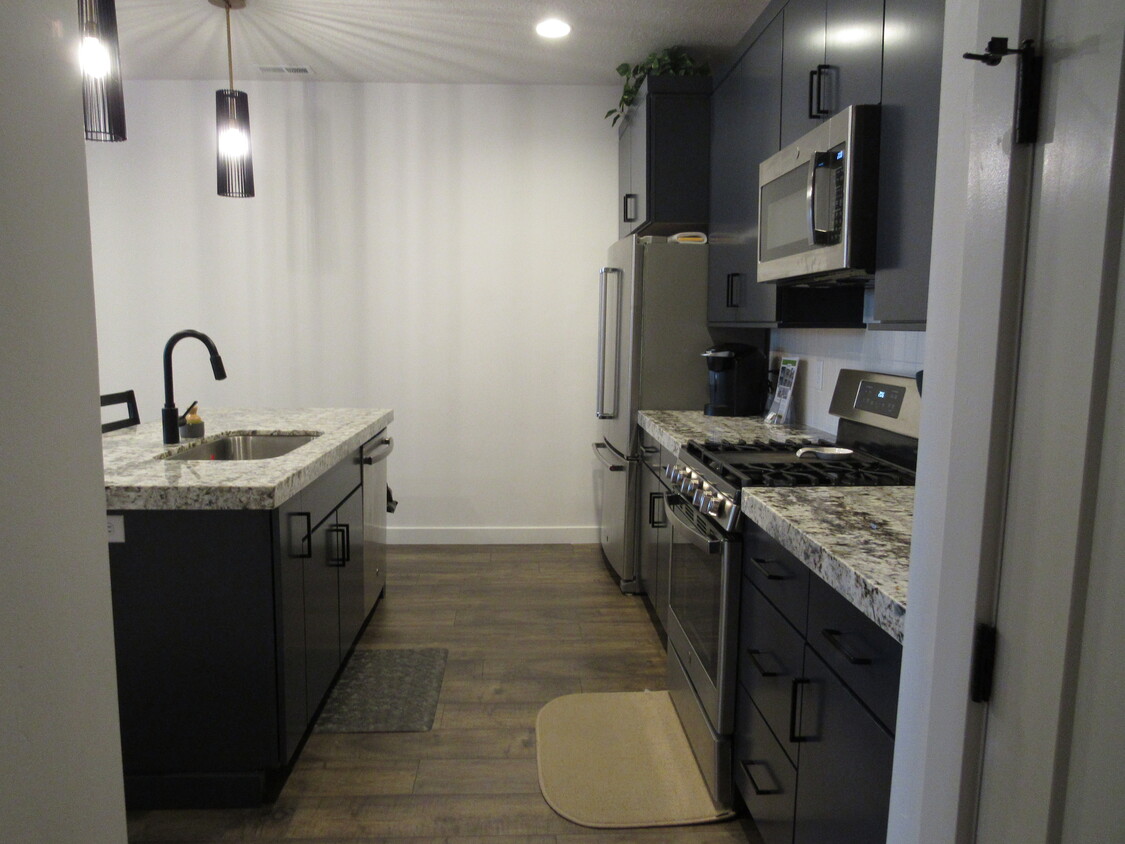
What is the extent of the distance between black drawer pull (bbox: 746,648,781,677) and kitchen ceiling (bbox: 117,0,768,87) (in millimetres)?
2655

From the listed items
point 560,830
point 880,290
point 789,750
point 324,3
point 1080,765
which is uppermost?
point 324,3

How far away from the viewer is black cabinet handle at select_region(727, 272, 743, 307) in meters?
3.14

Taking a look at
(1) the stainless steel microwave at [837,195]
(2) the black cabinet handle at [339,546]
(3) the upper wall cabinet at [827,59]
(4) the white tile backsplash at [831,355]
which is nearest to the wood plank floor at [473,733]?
(2) the black cabinet handle at [339,546]

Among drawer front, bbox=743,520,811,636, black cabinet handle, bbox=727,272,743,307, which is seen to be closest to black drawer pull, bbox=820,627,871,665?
drawer front, bbox=743,520,811,636

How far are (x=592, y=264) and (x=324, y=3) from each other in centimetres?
194

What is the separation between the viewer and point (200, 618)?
198 centimetres

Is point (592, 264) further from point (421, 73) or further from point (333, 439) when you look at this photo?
point (333, 439)

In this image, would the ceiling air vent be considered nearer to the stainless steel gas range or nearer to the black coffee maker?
the black coffee maker

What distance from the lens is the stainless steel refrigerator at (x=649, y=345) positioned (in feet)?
11.7

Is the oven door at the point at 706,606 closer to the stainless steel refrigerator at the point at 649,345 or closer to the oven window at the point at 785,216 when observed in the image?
the oven window at the point at 785,216

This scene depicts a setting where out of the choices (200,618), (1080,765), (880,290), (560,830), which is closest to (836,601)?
(1080,765)

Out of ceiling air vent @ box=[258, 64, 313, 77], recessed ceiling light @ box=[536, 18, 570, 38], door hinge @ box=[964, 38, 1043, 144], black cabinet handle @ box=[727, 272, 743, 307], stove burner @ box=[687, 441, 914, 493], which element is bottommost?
stove burner @ box=[687, 441, 914, 493]

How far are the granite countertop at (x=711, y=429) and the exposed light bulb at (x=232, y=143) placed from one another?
203 cm

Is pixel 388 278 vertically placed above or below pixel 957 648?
above
